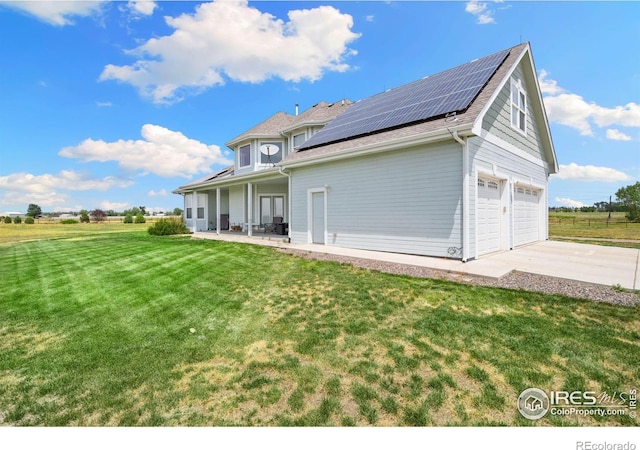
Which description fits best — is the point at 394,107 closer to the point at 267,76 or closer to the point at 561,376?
the point at 267,76

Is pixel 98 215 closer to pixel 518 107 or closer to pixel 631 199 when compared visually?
pixel 518 107

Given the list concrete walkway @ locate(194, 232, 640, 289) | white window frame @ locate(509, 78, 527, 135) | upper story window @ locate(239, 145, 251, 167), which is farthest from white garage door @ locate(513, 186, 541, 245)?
upper story window @ locate(239, 145, 251, 167)

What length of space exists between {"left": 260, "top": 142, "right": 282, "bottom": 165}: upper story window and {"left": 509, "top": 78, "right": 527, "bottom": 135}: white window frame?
1208 cm

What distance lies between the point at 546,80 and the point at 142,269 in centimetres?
1669

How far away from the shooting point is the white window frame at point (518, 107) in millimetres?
10469

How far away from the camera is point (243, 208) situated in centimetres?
1903

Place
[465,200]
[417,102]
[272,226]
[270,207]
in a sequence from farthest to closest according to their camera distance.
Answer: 1. [270,207]
2. [272,226]
3. [417,102]
4. [465,200]

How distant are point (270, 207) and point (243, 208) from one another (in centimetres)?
183

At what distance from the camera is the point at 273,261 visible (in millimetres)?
8453

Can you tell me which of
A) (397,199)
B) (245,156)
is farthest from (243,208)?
(397,199)

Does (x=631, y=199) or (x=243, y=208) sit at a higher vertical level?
(x=631, y=199)

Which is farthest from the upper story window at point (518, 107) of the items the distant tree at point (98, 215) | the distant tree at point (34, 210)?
the distant tree at point (34, 210)

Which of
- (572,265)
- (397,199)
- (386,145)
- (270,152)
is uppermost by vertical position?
(270,152)
